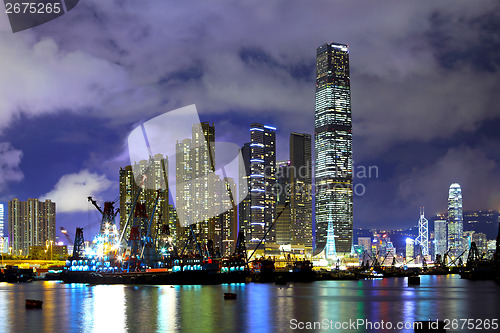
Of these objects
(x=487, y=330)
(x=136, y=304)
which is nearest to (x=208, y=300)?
(x=136, y=304)

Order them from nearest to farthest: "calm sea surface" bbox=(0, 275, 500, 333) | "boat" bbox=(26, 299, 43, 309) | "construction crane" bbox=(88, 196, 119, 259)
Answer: "calm sea surface" bbox=(0, 275, 500, 333) < "boat" bbox=(26, 299, 43, 309) < "construction crane" bbox=(88, 196, 119, 259)

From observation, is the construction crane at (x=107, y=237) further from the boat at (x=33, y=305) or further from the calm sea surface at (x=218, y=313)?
Answer: the boat at (x=33, y=305)

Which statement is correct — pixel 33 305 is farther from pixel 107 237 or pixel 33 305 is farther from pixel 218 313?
pixel 107 237

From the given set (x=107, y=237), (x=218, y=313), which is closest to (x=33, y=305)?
(x=218, y=313)

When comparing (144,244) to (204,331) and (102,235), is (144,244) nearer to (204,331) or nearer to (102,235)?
(102,235)

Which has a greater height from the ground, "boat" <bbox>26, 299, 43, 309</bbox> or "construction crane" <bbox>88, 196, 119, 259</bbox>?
"construction crane" <bbox>88, 196, 119, 259</bbox>

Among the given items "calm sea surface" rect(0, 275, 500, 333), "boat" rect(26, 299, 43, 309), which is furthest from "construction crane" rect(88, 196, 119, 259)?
"boat" rect(26, 299, 43, 309)

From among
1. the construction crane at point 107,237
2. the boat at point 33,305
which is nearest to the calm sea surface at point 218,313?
the boat at point 33,305

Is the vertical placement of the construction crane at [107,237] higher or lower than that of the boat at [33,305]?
higher

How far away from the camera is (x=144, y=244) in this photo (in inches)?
5202

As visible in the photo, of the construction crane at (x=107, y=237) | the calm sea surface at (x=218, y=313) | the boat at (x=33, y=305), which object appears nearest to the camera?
the calm sea surface at (x=218, y=313)

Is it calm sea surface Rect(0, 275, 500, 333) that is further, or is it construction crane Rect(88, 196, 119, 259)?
construction crane Rect(88, 196, 119, 259)

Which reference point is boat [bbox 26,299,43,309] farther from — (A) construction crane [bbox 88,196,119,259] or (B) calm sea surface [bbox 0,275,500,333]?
(A) construction crane [bbox 88,196,119,259]

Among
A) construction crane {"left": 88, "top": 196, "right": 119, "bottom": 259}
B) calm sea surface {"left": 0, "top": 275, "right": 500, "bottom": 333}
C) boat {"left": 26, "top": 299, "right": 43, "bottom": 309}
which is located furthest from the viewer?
construction crane {"left": 88, "top": 196, "right": 119, "bottom": 259}
